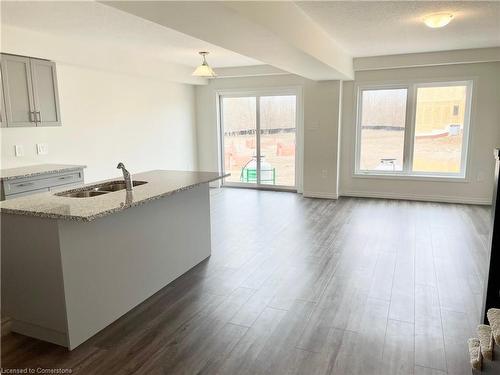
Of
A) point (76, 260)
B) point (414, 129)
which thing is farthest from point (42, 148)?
point (414, 129)

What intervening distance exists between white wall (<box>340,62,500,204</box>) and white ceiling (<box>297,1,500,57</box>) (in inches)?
25.9

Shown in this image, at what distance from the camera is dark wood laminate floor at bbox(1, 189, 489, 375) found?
7.44 ft

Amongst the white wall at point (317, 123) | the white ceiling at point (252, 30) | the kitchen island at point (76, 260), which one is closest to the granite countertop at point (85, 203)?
the kitchen island at point (76, 260)

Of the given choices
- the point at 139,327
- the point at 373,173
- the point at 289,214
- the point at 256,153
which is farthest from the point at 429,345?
the point at 256,153

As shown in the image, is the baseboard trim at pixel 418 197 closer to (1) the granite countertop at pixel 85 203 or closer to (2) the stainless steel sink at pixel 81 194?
(1) the granite countertop at pixel 85 203

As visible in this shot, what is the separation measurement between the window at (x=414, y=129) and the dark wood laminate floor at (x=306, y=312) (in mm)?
1983

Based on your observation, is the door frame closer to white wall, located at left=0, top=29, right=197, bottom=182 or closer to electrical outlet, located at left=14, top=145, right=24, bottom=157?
white wall, located at left=0, top=29, right=197, bottom=182

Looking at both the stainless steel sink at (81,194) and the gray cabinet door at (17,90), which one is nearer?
the stainless steel sink at (81,194)

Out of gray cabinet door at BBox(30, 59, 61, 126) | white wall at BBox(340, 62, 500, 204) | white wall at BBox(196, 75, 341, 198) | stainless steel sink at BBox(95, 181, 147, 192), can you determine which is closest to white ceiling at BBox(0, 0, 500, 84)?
gray cabinet door at BBox(30, 59, 61, 126)

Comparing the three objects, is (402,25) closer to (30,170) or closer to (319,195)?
(319,195)

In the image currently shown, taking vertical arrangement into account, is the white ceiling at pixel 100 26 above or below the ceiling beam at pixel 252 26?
above

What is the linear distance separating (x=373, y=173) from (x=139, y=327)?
17.9 ft

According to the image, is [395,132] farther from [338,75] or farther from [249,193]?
[249,193]

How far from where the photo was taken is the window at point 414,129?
250 inches
